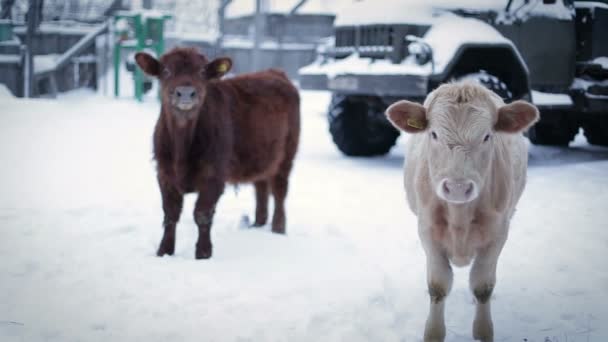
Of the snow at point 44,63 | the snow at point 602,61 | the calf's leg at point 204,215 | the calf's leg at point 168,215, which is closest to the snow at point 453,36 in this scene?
the snow at point 602,61

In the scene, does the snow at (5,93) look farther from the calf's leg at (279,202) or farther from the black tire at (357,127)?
the calf's leg at (279,202)

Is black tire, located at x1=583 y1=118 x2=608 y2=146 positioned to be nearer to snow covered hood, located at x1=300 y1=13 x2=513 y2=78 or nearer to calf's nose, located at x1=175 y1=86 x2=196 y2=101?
snow covered hood, located at x1=300 y1=13 x2=513 y2=78

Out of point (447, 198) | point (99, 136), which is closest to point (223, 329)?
point (447, 198)

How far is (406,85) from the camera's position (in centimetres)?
742

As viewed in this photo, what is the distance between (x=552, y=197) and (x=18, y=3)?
475 inches

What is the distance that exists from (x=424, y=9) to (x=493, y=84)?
1318mm

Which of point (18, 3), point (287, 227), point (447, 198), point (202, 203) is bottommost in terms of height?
point (287, 227)

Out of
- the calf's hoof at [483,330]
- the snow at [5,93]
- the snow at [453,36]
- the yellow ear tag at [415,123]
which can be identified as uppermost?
the snow at [453,36]

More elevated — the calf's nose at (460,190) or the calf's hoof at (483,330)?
the calf's nose at (460,190)

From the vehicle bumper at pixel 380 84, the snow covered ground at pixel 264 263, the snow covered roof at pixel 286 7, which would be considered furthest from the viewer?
the snow covered roof at pixel 286 7

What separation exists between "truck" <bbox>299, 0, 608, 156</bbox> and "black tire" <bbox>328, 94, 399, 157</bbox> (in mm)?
67

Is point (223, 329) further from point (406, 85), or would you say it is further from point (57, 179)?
point (406, 85)

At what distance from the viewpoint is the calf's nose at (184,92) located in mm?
4480

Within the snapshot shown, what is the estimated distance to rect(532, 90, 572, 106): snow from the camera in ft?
26.8
